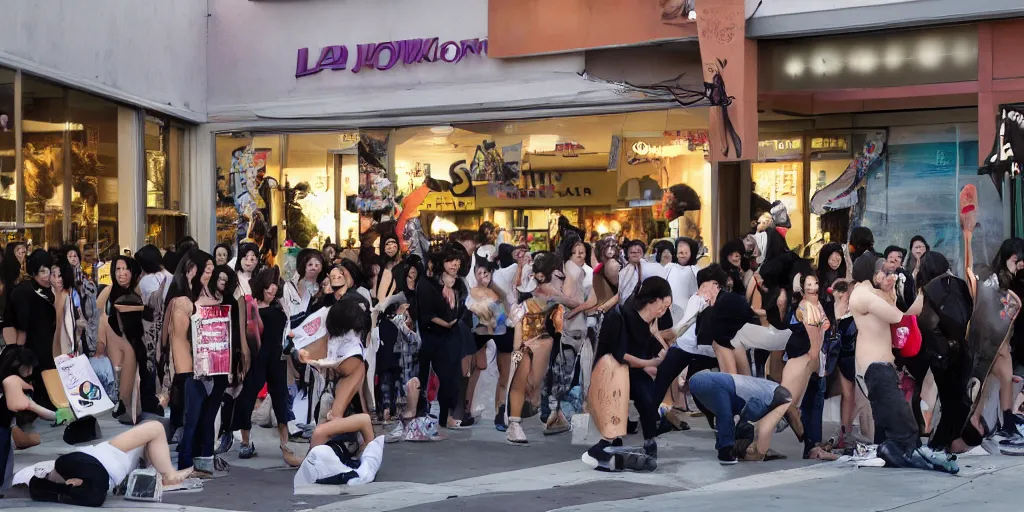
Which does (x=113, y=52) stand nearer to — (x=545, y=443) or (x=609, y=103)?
(x=609, y=103)

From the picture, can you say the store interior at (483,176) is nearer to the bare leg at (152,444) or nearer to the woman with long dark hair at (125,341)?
the woman with long dark hair at (125,341)

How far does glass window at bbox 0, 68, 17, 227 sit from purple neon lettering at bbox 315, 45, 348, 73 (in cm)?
518

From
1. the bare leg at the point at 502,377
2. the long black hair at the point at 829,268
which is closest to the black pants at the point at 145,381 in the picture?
the bare leg at the point at 502,377

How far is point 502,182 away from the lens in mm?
19516

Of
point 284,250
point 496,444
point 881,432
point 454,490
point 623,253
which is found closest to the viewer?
point 454,490

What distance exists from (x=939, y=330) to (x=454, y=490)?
422cm

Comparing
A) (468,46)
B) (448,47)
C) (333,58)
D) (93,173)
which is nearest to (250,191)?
(333,58)

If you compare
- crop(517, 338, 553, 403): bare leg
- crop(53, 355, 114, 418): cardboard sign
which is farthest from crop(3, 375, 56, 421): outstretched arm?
crop(517, 338, 553, 403): bare leg

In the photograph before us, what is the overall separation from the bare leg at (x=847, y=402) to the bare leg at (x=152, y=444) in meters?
5.51

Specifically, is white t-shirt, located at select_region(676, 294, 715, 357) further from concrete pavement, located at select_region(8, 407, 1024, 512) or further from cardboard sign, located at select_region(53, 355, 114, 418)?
cardboard sign, located at select_region(53, 355, 114, 418)

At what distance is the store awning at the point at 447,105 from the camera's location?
18.2 m

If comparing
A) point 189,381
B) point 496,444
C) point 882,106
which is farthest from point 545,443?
point 882,106

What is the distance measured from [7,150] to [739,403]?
9.91 meters

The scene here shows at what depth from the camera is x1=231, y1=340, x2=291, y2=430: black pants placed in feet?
36.2
